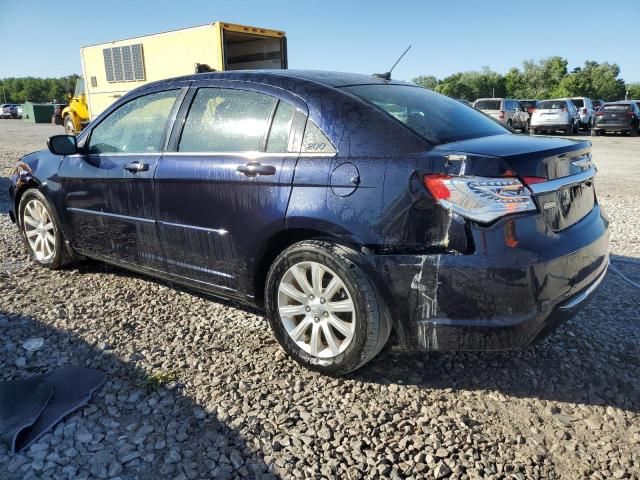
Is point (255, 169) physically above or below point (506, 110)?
above

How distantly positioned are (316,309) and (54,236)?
2.87 m

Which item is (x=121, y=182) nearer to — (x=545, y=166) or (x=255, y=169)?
(x=255, y=169)

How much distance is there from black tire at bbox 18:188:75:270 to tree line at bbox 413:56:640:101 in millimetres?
68451

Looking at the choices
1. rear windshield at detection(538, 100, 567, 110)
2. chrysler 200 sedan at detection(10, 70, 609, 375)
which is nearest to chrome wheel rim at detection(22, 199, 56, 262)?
chrysler 200 sedan at detection(10, 70, 609, 375)

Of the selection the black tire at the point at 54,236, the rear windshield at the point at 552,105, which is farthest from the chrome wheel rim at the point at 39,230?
the rear windshield at the point at 552,105

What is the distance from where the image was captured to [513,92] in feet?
251

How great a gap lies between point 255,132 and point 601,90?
277 feet

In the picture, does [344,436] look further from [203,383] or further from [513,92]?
[513,92]

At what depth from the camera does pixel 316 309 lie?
2891 millimetres

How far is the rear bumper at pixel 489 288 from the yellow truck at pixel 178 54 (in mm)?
10243

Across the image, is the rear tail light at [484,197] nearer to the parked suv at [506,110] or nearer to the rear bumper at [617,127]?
the parked suv at [506,110]

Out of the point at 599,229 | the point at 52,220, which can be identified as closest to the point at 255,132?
the point at 599,229

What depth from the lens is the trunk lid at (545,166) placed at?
238cm

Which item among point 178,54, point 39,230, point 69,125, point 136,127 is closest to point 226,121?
point 136,127
